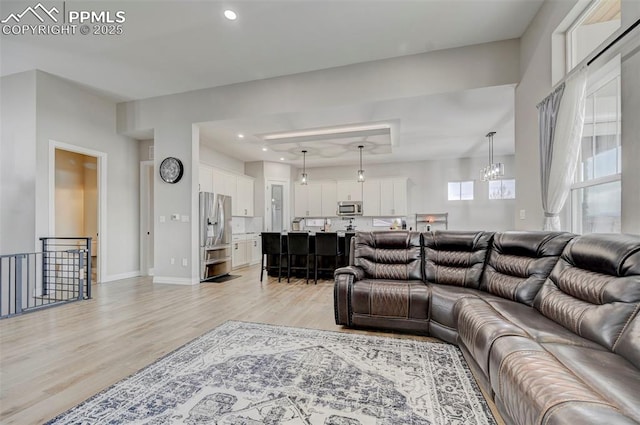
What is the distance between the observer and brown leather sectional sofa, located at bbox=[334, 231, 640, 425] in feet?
3.67

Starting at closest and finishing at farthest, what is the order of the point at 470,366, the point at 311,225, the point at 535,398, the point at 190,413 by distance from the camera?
the point at 535,398, the point at 190,413, the point at 470,366, the point at 311,225

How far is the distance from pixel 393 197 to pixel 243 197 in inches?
160

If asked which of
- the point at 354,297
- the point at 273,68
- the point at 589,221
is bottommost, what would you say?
the point at 354,297

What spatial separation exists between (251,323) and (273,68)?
11.6ft

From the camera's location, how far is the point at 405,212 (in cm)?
800

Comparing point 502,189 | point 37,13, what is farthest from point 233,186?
point 502,189

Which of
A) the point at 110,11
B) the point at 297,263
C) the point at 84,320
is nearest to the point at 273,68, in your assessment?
the point at 110,11

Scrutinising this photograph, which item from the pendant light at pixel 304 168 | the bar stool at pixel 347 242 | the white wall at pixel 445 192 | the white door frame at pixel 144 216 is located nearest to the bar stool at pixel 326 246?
the bar stool at pixel 347 242

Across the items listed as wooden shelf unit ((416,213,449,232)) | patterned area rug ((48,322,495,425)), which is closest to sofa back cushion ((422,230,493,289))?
patterned area rug ((48,322,495,425))

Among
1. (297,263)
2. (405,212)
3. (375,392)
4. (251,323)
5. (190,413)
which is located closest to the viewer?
(190,413)

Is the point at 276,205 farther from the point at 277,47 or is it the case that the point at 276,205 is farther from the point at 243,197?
the point at 277,47

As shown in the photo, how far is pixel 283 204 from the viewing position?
8.55 metres

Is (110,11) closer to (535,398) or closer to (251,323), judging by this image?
(251,323)

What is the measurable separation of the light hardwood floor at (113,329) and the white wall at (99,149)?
0.96m
